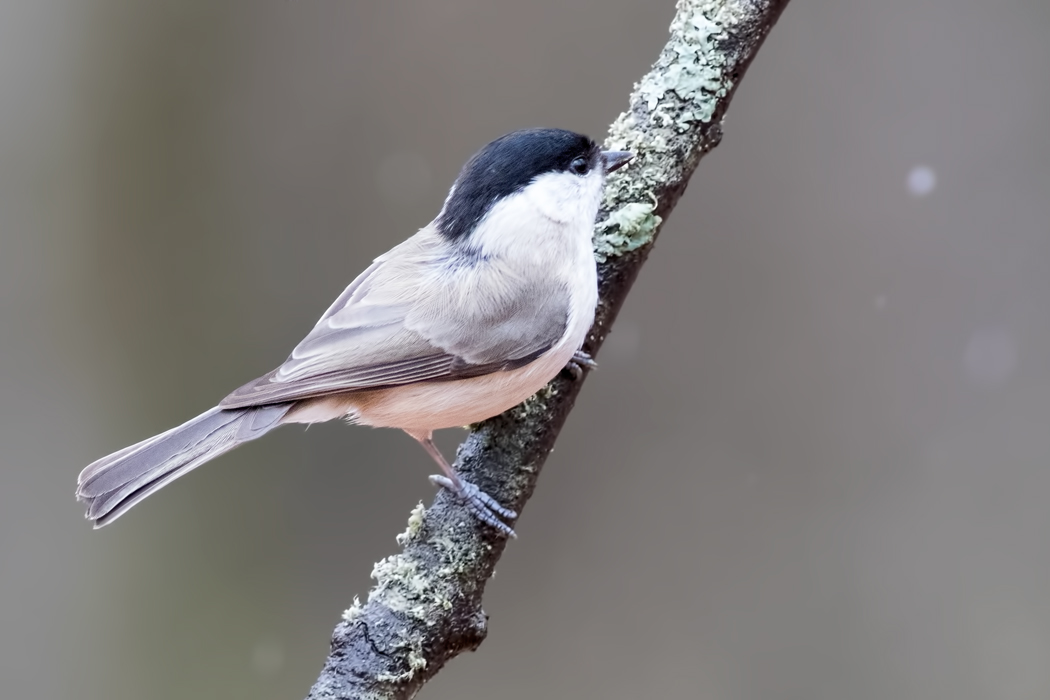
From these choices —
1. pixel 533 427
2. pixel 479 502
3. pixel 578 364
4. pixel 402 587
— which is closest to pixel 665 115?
pixel 578 364

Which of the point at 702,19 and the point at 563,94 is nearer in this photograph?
the point at 702,19

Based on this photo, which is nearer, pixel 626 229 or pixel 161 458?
pixel 161 458

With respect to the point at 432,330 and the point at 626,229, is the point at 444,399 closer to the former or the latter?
the point at 432,330

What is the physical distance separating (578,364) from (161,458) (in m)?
0.57

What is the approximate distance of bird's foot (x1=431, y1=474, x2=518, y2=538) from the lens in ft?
3.70

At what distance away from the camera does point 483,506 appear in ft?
3.72

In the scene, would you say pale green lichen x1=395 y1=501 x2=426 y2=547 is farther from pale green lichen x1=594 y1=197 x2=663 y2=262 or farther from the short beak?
the short beak

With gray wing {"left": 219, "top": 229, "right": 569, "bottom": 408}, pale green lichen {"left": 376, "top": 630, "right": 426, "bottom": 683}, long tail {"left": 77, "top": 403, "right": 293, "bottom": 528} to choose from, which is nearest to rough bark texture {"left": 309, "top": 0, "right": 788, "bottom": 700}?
pale green lichen {"left": 376, "top": 630, "right": 426, "bottom": 683}

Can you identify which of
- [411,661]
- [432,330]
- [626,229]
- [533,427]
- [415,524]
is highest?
[626,229]

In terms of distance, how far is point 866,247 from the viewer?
1828mm

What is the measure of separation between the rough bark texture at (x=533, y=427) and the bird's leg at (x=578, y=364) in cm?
2

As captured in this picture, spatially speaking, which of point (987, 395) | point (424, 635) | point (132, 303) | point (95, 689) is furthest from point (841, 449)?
point (95, 689)

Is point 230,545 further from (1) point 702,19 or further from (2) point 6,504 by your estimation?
(1) point 702,19

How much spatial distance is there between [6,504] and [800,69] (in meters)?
2.03
